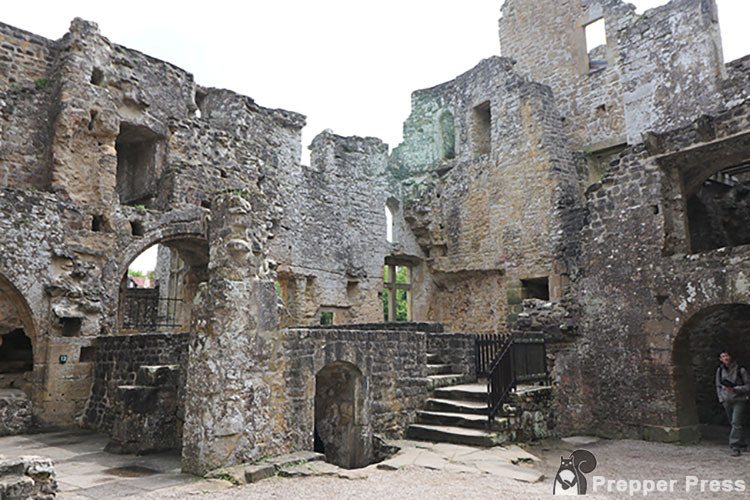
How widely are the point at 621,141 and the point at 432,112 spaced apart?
6.29m

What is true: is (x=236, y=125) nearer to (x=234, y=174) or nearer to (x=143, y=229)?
(x=234, y=174)

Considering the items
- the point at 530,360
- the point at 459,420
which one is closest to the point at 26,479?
the point at 459,420

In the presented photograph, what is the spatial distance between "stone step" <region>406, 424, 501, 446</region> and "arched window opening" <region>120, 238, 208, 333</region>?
7052 mm

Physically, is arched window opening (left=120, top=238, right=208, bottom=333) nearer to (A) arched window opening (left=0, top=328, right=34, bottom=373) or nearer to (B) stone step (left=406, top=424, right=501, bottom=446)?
(A) arched window opening (left=0, top=328, right=34, bottom=373)

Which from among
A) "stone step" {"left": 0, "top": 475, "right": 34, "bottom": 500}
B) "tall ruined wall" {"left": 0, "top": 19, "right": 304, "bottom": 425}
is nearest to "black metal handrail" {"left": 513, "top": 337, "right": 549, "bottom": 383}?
"tall ruined wall" {"left": 0, "top": 19, "right": 304, "bottom": 425}

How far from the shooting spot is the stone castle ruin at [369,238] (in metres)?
7.48

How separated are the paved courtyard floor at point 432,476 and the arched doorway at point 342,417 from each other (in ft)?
2.10

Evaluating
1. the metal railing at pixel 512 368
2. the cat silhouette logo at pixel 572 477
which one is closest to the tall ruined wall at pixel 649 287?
the metal railing at pixel 512 368

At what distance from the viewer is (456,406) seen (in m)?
8.87

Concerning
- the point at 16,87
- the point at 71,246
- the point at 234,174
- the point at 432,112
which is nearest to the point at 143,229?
the point at 71,246

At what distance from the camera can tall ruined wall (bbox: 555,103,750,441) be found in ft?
29.6

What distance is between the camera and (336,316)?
17.2 meters

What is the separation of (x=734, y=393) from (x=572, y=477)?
360cm

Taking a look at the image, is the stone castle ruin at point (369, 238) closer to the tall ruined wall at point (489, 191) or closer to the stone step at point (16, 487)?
the tall ruined wall at point (489, 191)
